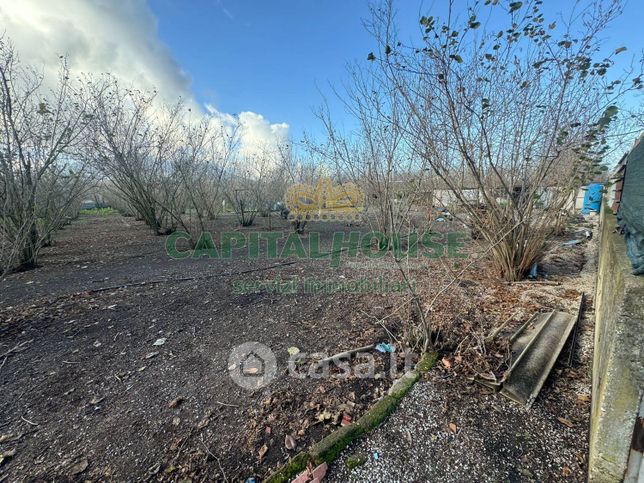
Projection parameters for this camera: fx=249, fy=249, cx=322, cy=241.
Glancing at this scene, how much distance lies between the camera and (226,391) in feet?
5.62

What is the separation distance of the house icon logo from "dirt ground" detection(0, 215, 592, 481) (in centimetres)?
6

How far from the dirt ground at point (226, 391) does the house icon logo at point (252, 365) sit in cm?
6

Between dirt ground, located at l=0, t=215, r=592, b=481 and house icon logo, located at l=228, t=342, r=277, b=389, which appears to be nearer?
dirt ground, located at l=0, t=215, r=592, b=481

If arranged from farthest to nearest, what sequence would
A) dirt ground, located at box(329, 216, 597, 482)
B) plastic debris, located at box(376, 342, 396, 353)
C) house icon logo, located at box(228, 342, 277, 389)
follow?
plastic debris, located at box(376, 342, 396, 353)
house icon logo, located at box(228, 342, 277, 389)
dirt ground, located at box(329, 216, 597, 482)

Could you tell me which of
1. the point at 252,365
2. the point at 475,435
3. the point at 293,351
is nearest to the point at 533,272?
the point at 475,435

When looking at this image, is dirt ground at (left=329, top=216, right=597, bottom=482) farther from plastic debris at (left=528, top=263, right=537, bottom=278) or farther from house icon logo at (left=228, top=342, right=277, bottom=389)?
plastic debris at (left=528, top=263, right=537, bottom=278)

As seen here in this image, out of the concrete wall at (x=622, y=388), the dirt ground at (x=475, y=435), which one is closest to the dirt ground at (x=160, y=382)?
the dirt ground at (x=475, y=435)

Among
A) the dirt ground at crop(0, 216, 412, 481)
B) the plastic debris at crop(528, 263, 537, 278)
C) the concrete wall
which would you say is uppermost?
the concrete wall

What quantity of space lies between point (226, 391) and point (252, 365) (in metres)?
0.29

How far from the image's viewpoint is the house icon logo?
1.80 m

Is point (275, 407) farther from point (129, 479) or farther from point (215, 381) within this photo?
point (129, 479)

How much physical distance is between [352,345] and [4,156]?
20.3 ft

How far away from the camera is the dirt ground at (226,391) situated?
1.26 m

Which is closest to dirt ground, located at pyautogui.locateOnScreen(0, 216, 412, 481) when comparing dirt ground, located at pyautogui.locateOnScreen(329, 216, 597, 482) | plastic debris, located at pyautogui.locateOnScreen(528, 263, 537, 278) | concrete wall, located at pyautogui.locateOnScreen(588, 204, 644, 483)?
dirt ground, located at pyautogui.locateOnScreen(329, 216, 597, 482)
